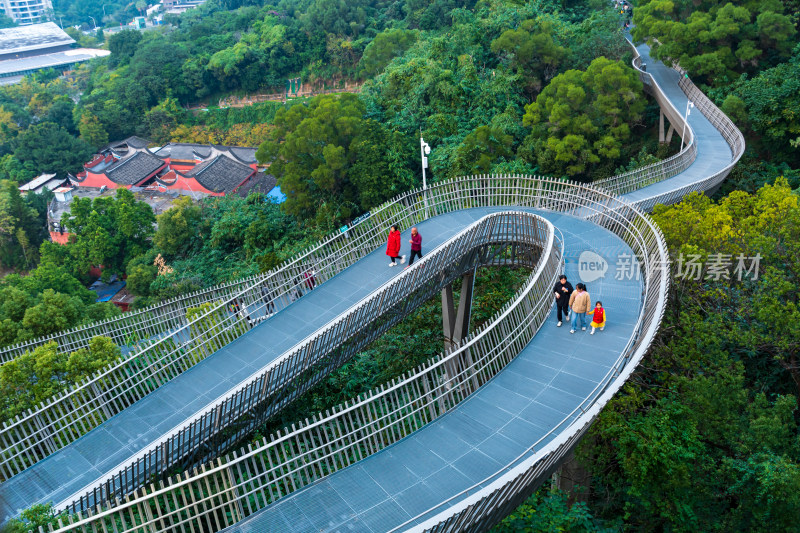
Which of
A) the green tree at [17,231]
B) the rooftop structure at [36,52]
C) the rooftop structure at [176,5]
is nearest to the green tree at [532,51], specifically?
the green tree at [17,231]

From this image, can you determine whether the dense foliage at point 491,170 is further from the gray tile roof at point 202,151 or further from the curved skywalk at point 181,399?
the gray tile roof at point 202,151

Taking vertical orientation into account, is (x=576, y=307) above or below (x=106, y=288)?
above

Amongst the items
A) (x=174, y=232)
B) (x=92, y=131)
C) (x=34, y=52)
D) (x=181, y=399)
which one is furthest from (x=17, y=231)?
(x=34, y=52)

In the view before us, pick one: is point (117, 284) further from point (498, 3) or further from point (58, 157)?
point (498, 3)

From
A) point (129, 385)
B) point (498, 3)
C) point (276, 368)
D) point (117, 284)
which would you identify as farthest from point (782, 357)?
point (117, 284)

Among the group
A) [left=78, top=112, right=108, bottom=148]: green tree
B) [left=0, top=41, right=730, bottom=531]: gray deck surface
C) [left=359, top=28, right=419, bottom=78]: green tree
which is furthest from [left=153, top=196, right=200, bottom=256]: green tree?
[left=78, top=112, right=108, bottom=148]: green tree

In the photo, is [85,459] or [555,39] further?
[555,39]

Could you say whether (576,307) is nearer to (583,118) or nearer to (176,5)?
(583,118)
